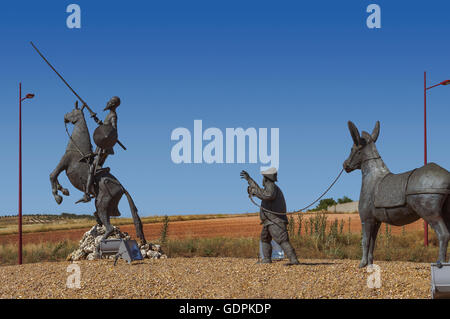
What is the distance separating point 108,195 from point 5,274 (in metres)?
2.72

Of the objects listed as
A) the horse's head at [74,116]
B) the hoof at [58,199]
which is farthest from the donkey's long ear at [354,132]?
the hoof at [58,199]

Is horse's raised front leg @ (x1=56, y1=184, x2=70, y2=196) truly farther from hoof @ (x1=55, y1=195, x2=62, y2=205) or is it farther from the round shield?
the round shield

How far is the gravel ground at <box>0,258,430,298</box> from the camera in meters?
8.94

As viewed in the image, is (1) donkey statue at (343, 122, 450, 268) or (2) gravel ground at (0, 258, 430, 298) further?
(1) donkey statue at (343, 122, 450, 268)

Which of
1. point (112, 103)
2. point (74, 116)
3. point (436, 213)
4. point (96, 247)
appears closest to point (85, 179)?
point (74, 116)

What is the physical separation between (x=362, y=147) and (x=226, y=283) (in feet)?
13.0

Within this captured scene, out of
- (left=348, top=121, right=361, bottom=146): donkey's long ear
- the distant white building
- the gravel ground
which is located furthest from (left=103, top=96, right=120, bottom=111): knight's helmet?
the distant white building

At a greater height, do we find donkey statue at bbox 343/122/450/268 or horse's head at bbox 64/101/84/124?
horse's head at bbox 64/101/84/124

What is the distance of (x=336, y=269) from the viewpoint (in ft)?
34.1

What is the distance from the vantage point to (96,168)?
12906 millimetres

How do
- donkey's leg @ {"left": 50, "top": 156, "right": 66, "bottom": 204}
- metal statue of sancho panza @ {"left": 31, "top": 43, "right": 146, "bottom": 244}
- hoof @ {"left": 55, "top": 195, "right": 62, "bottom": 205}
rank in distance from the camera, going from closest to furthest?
1. metal statue of sancho panza @ {"left": 31, "top": 43, "right": 146, "bottom": 244}
2. donkey's leg @ {"left": 50, "top": 156, "right": 66, "bottom": 204}
3. hoof @ {"left": 55, "top": 195, "right": 62, "bottom": 205}

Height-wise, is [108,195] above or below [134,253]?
above
